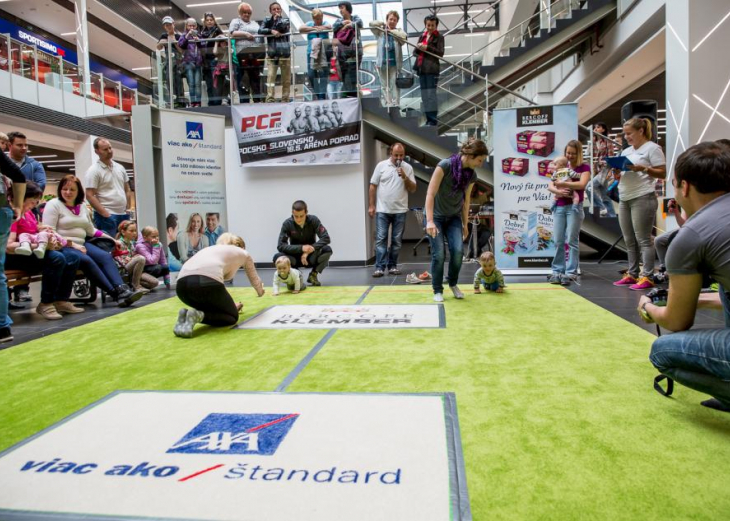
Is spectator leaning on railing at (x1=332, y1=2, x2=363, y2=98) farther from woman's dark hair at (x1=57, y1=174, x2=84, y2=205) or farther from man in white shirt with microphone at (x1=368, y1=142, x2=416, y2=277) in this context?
woman's dark hair at (x1=57, y1=174, x2=84, y2=205)

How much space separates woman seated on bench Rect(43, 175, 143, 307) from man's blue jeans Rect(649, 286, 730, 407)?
4887 mm

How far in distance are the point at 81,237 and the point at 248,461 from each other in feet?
15.1

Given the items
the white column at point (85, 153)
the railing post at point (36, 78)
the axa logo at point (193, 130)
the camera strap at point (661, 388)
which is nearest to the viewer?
the camera strap at point (661, 388)

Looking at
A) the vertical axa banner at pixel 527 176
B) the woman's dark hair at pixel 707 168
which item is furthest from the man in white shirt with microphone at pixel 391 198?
the woman's dark hair at pixel 707 168

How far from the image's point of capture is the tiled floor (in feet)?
13.6

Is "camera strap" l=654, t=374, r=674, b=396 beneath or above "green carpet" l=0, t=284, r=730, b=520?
above

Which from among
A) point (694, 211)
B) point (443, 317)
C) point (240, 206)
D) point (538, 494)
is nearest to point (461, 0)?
point (240, 206)

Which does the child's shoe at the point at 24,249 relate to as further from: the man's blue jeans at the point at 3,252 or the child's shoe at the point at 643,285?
the child's shoe at the point at 643,285

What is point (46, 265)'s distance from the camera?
4918 millimetres

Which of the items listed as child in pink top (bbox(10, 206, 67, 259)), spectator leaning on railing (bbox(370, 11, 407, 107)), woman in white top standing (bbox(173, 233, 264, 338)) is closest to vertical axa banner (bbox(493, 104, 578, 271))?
spectator leaning on railing (bbox(370, 11, 407, 107))

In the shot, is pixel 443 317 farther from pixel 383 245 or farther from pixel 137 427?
pixel 383 245

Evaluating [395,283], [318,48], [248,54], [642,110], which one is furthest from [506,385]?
[248,54]

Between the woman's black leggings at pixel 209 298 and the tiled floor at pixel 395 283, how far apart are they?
4.19 feet

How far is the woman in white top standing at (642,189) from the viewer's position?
17.5ft
